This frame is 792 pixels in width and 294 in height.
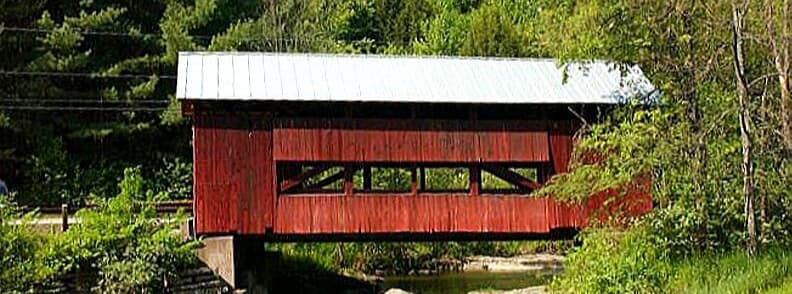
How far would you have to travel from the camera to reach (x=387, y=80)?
18422 mm

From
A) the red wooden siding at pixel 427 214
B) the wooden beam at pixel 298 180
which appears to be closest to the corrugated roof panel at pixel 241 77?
the wooden beam at pixel 298 180

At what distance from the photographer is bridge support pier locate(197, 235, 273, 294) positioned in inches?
664

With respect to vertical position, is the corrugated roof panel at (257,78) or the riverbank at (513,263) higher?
the corrugated roof panel at (257,78)

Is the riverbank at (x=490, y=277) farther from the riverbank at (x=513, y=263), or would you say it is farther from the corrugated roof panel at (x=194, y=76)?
the corrugated roof panel at (x=194, y=76)

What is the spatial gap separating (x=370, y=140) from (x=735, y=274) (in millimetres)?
7723

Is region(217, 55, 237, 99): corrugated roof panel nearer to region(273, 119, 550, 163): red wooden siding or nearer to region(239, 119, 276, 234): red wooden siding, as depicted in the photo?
region(239, 119, 276, 234): red wooden siding

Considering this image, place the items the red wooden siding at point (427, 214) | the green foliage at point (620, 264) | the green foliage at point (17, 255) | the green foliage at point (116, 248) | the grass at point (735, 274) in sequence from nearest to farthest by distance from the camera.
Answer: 1. the grass at point (735, 274)
2. the green foliage at point (620, 264)
3. the green foliage at point (17, 255)
4. the green foliage at point (116, 248)
5. the red wooden siding at point (427, 214)

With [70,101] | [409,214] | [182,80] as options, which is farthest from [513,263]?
[182,80]

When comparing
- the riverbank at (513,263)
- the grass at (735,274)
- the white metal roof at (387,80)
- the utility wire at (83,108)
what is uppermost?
the utility wire at (83,108)

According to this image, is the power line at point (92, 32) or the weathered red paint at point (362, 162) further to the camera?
the power line at point (92, 32)

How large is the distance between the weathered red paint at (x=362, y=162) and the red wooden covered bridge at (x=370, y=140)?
0.02 metres

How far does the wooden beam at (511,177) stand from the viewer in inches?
711

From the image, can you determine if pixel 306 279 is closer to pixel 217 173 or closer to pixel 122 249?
pixel 217 173

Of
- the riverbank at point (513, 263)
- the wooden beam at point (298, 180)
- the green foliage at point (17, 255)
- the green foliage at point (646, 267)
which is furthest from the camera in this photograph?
the riverbank at point (513, 263)
